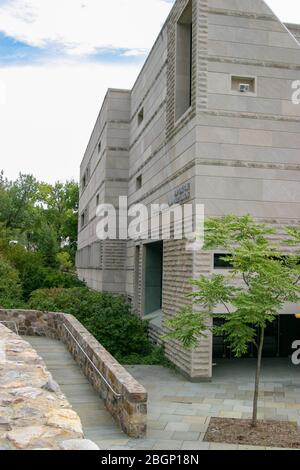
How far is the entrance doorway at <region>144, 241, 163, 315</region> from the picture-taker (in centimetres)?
2509

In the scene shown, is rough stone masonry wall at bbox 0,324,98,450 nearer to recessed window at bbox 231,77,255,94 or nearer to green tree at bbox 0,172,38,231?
recessed window at bbox 231,77,255,94

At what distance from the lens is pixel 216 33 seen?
17.4 metres

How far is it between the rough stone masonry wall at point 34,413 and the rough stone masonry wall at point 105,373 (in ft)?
6.12

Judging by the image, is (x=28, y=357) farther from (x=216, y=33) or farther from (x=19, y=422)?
(x=216, y=33)

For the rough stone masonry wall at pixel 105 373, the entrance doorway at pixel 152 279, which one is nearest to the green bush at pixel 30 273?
the entrance doorway at pixel 152 279

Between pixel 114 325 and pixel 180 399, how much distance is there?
7376mm

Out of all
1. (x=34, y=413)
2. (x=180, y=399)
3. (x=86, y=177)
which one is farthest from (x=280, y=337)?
(x=86, y=177)

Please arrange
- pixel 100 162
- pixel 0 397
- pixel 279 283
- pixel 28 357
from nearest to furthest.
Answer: pixel 0 397 < pixel 28 357 < pixel 279 283 < pixel 100 162

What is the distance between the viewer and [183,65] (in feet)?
65.6

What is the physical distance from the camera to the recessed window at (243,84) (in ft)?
57.3

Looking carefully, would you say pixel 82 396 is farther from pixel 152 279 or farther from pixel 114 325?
pixel 152 279

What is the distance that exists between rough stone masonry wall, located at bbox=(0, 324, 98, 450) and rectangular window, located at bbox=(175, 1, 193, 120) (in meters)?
13.0
